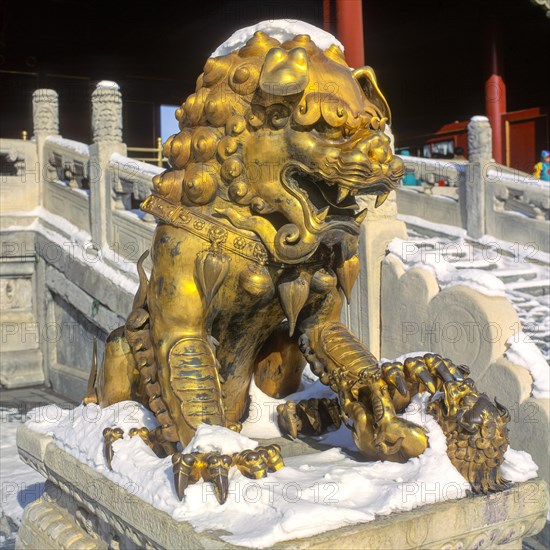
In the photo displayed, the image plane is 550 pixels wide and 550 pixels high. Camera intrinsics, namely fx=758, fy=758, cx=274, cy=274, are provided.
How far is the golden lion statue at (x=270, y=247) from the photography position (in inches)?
89.0

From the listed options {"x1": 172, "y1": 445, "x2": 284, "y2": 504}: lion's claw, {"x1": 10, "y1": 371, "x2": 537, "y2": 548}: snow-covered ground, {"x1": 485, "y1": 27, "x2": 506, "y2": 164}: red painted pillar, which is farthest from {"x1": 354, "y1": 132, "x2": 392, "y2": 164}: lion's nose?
{"x1": 485, "y1": 27, "x2": 506, "y2": 164}: red painted pillar

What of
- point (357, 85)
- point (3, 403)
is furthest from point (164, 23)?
point (357, 85)

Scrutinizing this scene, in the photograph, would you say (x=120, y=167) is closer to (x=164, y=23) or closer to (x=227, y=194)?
(x=227, y=194)

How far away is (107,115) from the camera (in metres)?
6.68

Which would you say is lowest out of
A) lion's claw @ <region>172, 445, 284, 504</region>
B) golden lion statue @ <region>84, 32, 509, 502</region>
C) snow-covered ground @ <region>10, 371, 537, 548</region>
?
snow-covered ground @ <region>10, 371, 537, 548</region>

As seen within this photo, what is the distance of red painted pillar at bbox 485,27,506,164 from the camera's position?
13586 mm

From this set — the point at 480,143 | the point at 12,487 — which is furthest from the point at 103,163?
the point at 480,143

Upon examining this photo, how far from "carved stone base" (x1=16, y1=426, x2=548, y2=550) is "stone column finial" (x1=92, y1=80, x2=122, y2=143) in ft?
13.4

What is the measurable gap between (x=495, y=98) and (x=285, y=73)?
12.7m

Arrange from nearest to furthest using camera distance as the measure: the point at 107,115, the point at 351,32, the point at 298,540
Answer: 1. the point at 298,540
2. the point at 107,115
3. the point at 351,32

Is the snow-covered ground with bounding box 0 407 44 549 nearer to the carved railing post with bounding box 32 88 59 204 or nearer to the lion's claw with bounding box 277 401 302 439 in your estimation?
the lion's claw with bounding box 277 401 302 439

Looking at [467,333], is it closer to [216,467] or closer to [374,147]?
[374,147]

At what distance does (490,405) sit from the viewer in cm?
226

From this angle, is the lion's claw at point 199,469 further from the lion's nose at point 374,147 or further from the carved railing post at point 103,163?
the carved railing post at point 103,163
